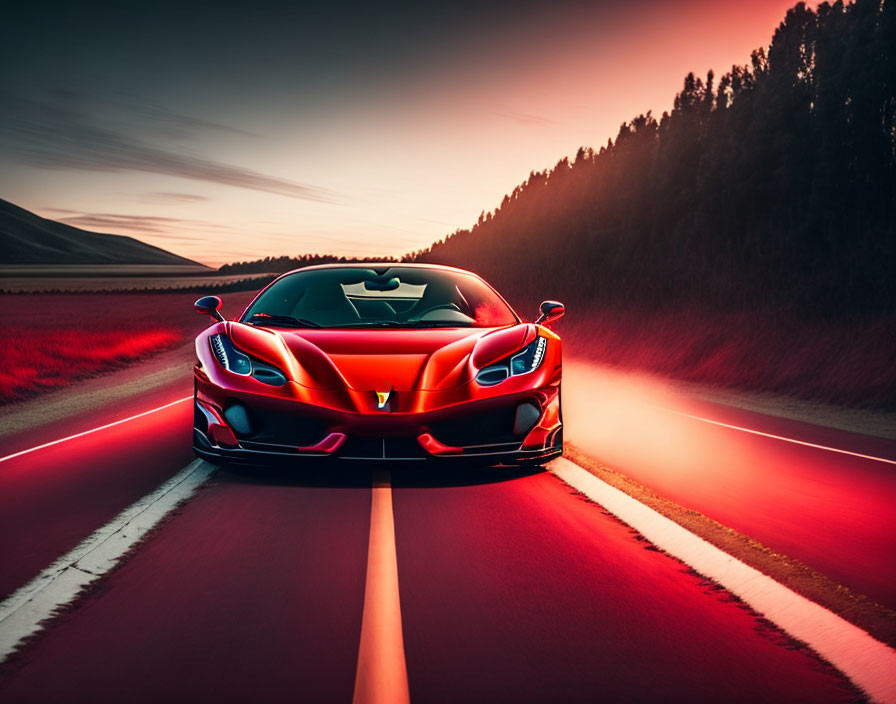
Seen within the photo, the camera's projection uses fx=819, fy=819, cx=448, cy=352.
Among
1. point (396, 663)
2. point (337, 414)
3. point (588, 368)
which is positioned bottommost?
point (588, 368)

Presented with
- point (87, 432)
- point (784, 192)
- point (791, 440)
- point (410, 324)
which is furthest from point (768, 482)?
point (784, 192)

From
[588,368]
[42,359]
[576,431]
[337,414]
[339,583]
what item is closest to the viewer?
[339,583]

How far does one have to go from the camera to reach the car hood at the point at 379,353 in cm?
541

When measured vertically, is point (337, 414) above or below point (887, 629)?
above

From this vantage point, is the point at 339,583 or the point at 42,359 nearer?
the point at 339,583

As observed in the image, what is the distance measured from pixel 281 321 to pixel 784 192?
25.4 meters

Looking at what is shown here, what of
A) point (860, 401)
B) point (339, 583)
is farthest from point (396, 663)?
point (860, 401)

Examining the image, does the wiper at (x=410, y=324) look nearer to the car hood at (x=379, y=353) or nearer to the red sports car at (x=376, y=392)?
the red sports car at (x=376, y=392)

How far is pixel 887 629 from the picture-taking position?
3326 millimetres

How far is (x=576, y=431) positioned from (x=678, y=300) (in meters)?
17.5

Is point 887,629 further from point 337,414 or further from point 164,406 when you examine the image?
point 164,406

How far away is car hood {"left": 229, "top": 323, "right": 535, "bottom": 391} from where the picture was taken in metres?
5.41

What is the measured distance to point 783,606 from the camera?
3.63m

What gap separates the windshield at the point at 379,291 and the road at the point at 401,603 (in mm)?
1289
